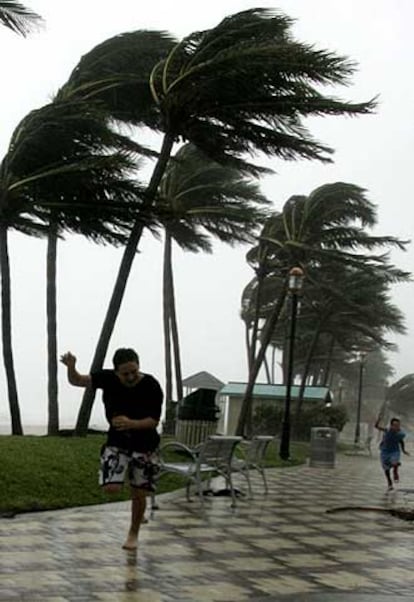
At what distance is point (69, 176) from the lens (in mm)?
18859

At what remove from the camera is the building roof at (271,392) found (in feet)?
145

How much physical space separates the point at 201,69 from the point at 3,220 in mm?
5586

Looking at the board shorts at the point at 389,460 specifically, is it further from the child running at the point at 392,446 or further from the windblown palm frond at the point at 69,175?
the windblown palm frond at the point at 69,175

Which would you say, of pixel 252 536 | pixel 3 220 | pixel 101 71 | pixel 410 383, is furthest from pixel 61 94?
pixel 410 383

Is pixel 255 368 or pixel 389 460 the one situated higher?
pixel 255 368

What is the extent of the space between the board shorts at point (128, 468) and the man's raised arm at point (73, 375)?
55 centimetres

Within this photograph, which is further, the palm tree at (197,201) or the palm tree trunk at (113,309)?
the palm tree at (197,201)

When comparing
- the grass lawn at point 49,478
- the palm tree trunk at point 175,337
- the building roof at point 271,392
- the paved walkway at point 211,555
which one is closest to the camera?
the paved walkway at point 211,555

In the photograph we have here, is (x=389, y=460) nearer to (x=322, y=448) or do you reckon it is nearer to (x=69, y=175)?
(x=322, y=448)

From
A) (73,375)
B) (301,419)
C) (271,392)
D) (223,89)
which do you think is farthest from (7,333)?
(271,392)

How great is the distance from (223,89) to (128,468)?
45.3 feet

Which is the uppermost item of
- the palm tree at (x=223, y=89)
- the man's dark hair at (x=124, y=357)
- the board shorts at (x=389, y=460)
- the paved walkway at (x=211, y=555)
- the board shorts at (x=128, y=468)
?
the palm tree at (x=223, y=89)

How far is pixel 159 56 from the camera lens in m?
22.6

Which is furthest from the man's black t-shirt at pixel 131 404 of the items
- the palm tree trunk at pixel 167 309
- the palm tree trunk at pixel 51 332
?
the palm tree trunk at pixel 167 309
